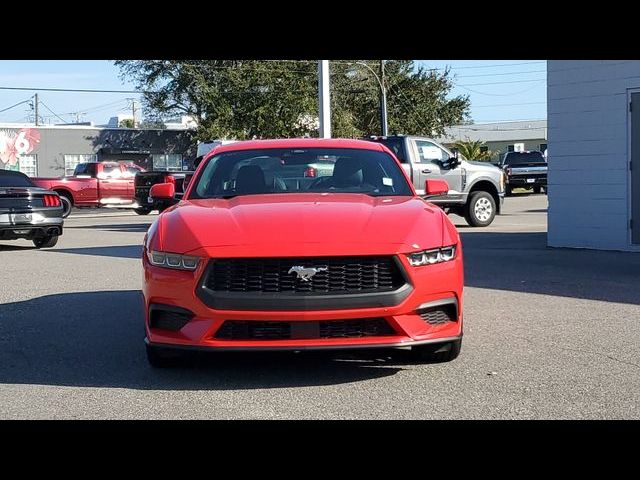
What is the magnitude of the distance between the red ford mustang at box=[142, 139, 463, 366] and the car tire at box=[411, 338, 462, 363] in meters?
0.01

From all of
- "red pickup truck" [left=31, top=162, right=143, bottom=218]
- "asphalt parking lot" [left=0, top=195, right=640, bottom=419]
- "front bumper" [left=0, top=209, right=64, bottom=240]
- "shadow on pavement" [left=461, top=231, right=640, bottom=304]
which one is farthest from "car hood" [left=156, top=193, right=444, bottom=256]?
"red pickup truck" [left=31, top=162, right=143, bottom=218]

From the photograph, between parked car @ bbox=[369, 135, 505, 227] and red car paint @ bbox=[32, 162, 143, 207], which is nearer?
parked car @ bbox=[369, 135, 505, 227]

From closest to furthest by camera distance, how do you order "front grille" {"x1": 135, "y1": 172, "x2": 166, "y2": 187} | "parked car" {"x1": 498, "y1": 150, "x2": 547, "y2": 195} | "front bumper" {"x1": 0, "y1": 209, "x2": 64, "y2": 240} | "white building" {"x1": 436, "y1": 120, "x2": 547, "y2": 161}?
"front bumper" {"x1": 0, "y1": 209, "x2": 64, "y2": 240} → "front grille" {"x1": 135, "y1": 172, "x2": 166, "y2": 187} → "parked car" {"x1": 498, "y1": 150, "x2": 547, "y2": 195} → "white building" {"x1": 436, "y1": 120, "x2": 547, "y2": 161}

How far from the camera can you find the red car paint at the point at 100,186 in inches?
1215

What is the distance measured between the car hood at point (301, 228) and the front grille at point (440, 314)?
1.35ft

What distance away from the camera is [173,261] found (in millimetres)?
5902

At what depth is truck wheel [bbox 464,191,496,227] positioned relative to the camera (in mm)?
20312

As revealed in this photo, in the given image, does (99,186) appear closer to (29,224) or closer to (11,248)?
(11,248)

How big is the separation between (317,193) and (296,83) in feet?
140

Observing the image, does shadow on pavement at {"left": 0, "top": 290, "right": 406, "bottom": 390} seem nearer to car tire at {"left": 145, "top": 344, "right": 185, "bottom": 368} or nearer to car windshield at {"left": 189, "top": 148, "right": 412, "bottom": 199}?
car tire at {"left": 145, "top": 344, "right": 185, "bottom": 368}

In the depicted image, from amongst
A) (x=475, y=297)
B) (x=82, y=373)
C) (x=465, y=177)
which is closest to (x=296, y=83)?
(x=465, y=177)
